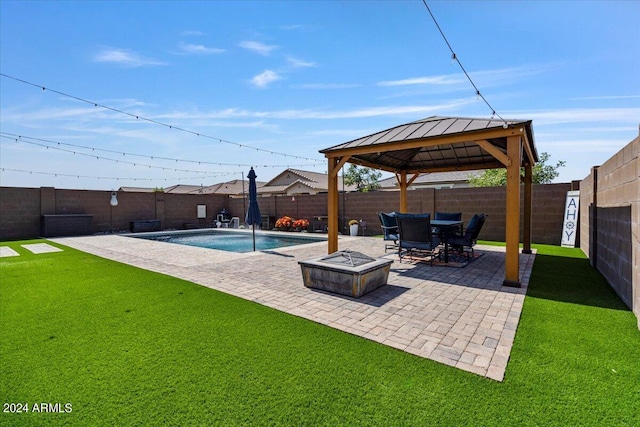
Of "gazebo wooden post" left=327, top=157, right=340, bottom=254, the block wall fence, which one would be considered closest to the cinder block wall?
the block wall fence

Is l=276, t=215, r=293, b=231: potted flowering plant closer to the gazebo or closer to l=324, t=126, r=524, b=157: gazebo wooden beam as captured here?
the gazebo

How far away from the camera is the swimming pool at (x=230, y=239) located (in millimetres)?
11183

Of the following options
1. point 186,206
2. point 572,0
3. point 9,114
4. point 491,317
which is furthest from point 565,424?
point 186,206

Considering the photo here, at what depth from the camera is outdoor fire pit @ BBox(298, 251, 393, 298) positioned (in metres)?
4.16

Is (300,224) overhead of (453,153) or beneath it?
beneath

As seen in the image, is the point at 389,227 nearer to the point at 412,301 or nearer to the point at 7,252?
the point at 412,301

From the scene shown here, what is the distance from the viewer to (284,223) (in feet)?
48.2

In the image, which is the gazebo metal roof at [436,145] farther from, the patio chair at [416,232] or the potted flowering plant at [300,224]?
the potted flowering plant at [300,224]

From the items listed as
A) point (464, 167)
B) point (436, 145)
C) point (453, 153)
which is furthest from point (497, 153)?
point (464, 167)

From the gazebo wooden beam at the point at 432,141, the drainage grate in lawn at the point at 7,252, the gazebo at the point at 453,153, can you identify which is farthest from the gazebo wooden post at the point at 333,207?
the drainage grate in lawn at the point at 7,252

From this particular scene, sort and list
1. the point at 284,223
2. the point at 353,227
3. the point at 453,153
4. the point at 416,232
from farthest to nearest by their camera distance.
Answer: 1. the point at 284,223
2. the point at 353,227
3. the point at 453,153
4. the point at 416,232

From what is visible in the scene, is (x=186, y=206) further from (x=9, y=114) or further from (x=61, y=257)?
(x=61, y=257)

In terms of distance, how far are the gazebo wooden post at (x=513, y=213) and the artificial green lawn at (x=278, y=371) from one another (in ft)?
2.75

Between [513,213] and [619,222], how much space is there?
4.01 ft
